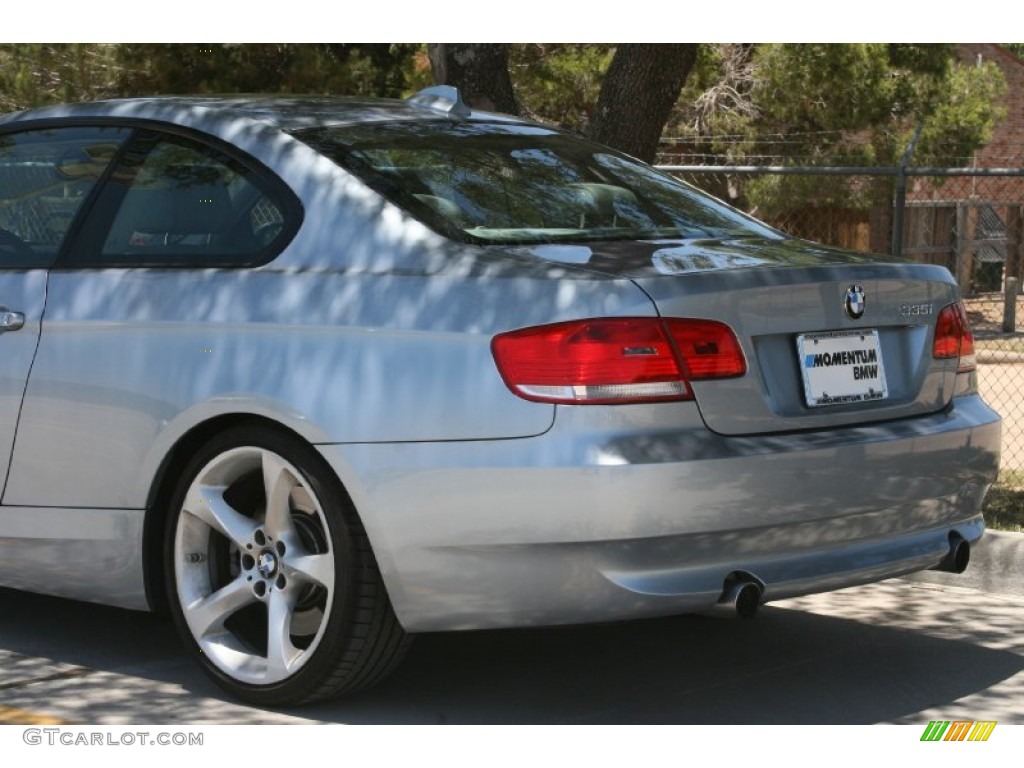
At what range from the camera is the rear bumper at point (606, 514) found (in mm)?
4543

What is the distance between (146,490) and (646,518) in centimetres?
155

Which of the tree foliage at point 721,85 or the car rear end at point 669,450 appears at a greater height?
the tree foliage at point 721,85

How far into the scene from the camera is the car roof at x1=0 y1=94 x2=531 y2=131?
5.53 m

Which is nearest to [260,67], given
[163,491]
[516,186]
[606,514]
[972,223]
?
[972,223]

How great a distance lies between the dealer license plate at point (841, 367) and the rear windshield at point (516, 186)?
0.70m

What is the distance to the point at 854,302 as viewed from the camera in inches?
198

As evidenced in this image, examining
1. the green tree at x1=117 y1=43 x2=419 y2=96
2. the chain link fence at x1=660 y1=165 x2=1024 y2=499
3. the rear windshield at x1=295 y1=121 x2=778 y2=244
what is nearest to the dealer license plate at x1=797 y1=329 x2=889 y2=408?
the rear windshield at x1=295 y1=121 x2=778 y2=244

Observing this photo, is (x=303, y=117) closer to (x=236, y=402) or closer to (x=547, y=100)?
(x=236, y=402)

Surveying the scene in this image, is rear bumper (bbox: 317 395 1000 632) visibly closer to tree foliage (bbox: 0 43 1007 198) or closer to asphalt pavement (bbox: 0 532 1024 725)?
asphalt pavement (bbox: 0 532 1024 725)

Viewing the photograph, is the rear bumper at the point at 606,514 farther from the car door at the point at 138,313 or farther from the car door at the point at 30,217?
the car door at the point at 30,217

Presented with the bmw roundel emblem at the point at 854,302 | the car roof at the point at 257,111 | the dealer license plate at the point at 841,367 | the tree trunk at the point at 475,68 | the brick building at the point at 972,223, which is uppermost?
the tree trunk at the point at 475,68

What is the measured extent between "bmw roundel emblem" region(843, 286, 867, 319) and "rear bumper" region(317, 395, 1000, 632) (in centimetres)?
33
